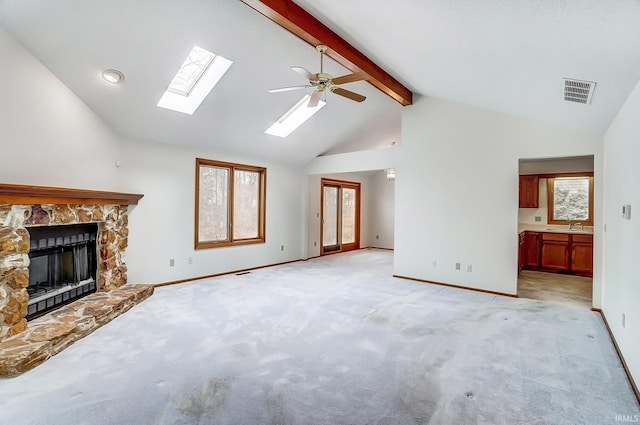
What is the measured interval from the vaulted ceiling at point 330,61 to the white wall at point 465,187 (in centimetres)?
30

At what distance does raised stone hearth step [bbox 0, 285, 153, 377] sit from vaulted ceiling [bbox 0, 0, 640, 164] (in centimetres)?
239

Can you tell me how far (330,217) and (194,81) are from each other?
514 centimetres

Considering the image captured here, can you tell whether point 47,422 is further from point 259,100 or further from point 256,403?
point 259,100

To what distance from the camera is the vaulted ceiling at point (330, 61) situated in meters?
2.15

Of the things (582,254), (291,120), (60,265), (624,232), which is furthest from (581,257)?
(60,265)

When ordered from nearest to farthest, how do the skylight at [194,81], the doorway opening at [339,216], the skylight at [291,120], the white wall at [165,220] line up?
1. the skylight at [194,81]
2. the white wall at [165,220]
3. the skylight at [291,120]
4. the doorway opening at [339,216]

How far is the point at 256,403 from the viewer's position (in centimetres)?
210

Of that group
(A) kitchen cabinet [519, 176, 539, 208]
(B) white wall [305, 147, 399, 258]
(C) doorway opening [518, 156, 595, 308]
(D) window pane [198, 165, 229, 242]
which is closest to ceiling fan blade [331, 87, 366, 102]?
(B) white wall [305, 147, 399, 258]

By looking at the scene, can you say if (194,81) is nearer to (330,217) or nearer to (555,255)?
(330,217)

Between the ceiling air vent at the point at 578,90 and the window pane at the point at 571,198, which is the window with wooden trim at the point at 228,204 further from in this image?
the window pane at the point at 571,198

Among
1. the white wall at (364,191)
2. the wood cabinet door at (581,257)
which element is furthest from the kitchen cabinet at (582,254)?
the white wall at (364,191)

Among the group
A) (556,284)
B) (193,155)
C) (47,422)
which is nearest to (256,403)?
(47,422)

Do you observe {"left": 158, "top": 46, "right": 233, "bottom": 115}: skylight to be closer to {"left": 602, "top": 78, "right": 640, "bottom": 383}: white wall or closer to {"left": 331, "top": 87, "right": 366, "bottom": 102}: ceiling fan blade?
{"left": 331, "top": 87, "right": 366, "bottom": 102}: ceiling fan blade

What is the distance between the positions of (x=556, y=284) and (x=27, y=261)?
718 cm
